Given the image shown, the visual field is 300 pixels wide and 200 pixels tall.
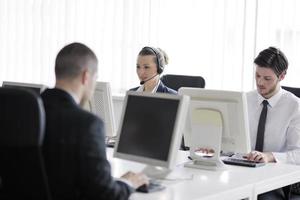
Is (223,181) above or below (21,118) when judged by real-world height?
below

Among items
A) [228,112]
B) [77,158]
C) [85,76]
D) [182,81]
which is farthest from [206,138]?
[182,81]

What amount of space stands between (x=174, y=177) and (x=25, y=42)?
4023 millimetres

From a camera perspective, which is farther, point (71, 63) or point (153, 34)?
point (153, 34)

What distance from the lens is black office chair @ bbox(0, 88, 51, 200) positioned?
2.22 m

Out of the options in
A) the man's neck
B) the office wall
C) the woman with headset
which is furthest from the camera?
the office wall

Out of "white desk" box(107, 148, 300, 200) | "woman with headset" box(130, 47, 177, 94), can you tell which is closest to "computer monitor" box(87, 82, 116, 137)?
"white desk" box(107, 148, 300, 200)

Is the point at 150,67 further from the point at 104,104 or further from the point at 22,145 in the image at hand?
the point at 22,145

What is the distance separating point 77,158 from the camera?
7.59 feet

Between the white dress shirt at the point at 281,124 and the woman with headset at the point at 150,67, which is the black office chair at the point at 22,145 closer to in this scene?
the white dress shirt at the point at 281,124

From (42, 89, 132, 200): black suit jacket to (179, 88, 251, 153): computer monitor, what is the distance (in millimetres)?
1120

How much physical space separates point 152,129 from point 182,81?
1.92 meters

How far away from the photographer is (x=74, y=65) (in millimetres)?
2473

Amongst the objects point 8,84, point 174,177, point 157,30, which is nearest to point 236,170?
point 174,177

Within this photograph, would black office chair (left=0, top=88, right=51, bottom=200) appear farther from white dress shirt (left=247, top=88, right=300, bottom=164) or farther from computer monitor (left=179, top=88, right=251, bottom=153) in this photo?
white dress shirt (left=247, top=88, right=300, bottom=164)
